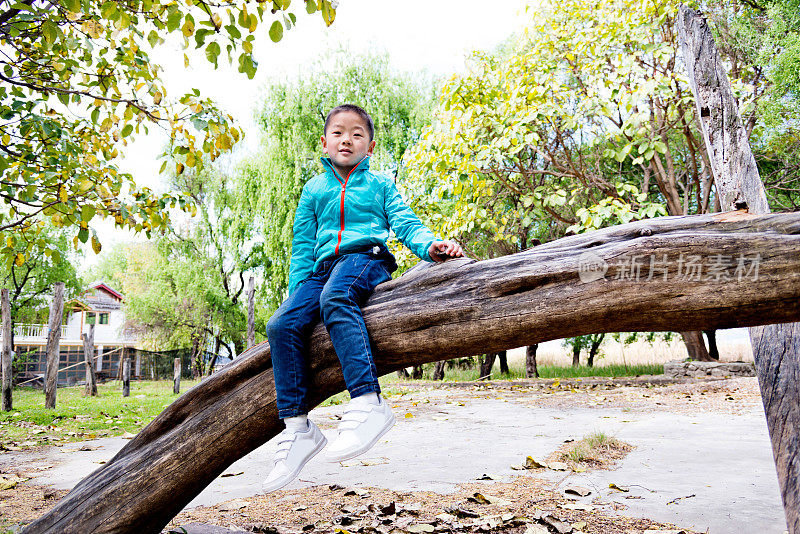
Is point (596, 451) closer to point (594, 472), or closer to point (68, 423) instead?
point (594, 472)

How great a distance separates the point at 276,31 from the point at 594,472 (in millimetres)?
3528

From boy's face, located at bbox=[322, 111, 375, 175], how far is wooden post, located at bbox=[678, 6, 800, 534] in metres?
1.63

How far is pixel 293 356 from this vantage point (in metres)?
2.32

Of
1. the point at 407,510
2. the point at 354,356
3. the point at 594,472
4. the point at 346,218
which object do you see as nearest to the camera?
the point at 354,356

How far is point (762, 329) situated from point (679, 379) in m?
9.66

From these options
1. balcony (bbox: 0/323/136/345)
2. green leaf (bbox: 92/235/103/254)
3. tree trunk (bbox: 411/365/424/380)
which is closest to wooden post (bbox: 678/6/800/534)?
green leaf (bbox: 92/235/103/254)

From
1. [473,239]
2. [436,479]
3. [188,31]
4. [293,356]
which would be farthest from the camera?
[473,239]

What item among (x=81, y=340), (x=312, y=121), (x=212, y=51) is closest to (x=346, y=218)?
(x=212, y=51)

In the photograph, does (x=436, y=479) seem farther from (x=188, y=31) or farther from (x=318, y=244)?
(x=188, y=31)

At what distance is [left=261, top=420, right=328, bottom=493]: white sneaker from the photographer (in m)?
2.11

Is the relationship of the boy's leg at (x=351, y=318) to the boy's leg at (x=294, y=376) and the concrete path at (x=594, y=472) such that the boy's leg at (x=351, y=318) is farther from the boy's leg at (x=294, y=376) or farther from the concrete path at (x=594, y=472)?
the concrete path at (x=594, y=472)

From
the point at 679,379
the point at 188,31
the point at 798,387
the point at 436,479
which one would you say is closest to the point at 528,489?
the point at 436,479

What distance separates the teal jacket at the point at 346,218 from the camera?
247cm

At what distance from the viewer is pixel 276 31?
7.91 ft
